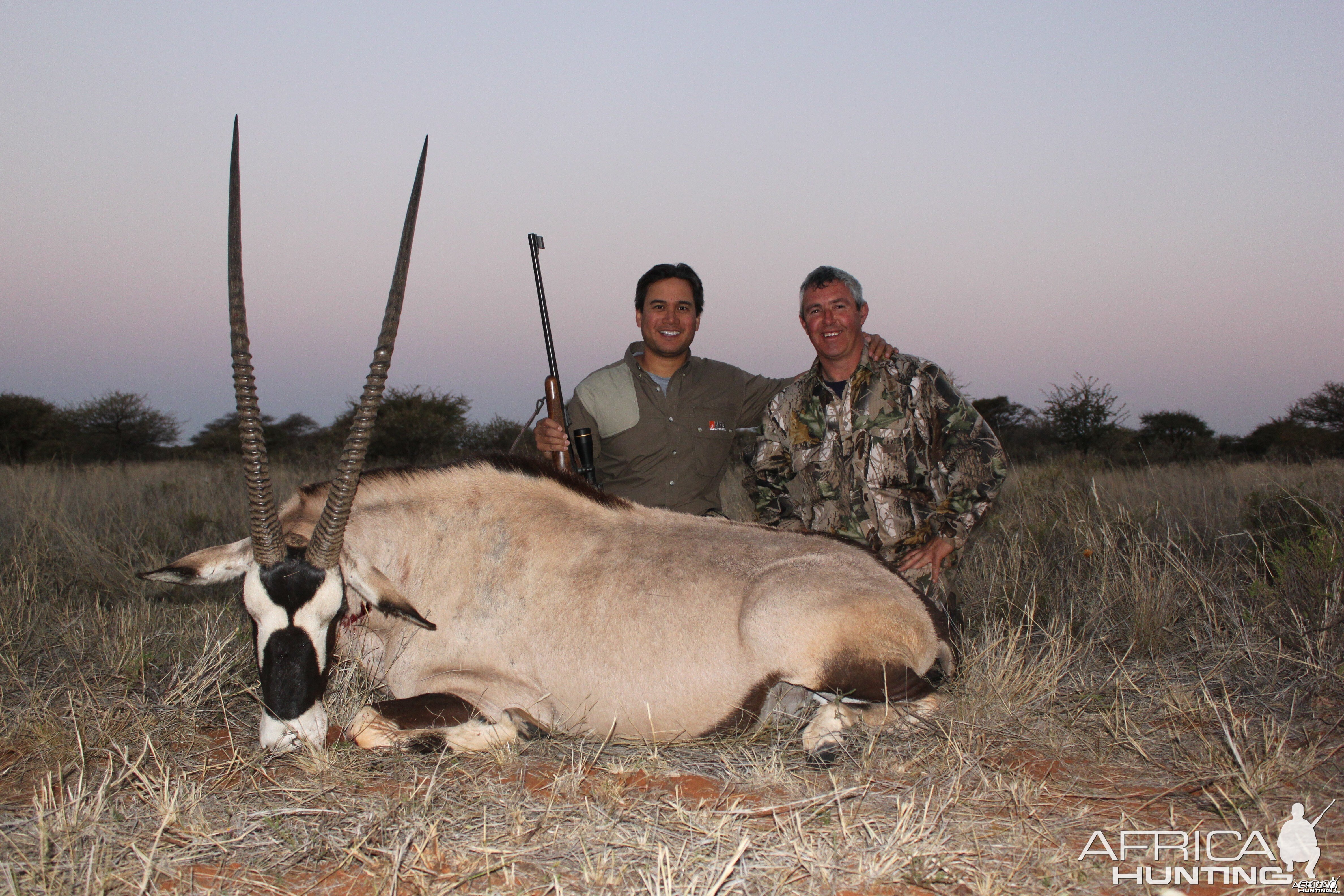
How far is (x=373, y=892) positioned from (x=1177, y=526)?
7348mm

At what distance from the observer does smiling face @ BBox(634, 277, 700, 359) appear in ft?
19.2

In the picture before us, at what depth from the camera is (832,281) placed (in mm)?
5422

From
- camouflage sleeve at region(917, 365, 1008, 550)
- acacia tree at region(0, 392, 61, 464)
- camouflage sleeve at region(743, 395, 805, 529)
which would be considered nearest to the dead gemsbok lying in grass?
camouflage sleeve at region(917, 365, 1008, 550)

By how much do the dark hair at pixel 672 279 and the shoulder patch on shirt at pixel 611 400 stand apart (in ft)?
1.80

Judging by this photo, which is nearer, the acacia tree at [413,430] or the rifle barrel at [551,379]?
the rifle barrel at [551,379]

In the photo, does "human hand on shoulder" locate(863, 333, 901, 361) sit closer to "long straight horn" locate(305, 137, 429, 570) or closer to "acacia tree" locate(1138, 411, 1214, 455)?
"long straight horn" locate(305, 137, 429, 570)

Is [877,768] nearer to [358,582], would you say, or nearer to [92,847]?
[358,582]

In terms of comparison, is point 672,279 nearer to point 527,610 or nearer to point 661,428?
point 661,428

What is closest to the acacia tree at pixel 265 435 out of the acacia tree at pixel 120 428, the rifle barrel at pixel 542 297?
the acacia tree at pixel 120 428

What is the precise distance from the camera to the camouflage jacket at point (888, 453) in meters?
5.26

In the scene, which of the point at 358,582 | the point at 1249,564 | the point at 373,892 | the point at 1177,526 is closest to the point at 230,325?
the point at 358,582

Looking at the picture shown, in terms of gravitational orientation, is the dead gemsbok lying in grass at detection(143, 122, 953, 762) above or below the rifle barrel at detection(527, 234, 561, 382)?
below

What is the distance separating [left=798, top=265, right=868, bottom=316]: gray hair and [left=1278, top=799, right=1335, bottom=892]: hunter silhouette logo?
3.58m
